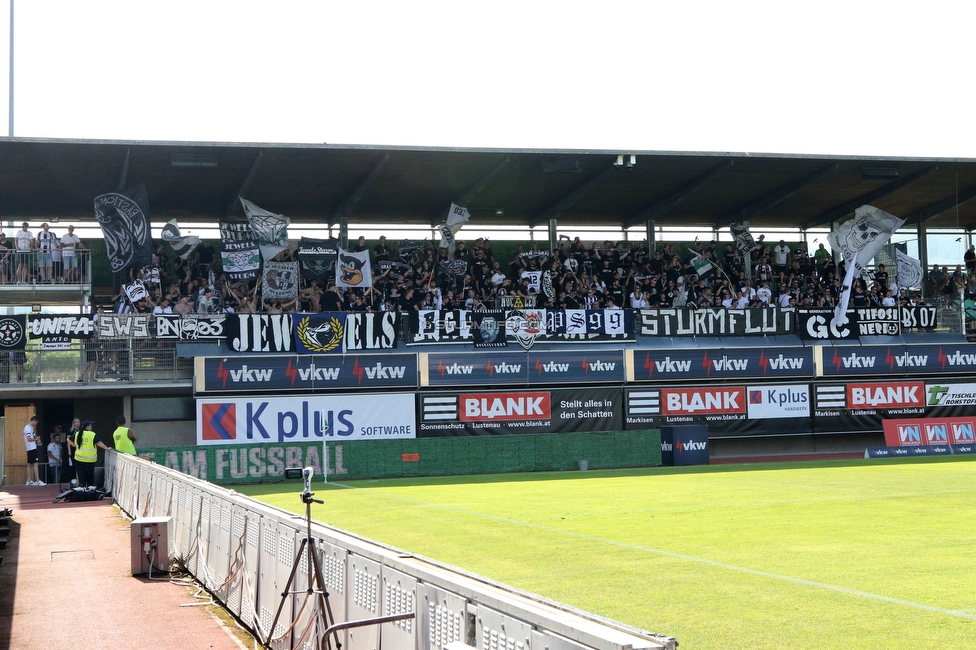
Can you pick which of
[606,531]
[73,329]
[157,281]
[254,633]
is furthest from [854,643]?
[157,281]

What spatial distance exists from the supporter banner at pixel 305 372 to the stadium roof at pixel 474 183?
6.73m

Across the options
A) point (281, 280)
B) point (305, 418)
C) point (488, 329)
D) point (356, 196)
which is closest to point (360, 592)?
point (305, 418)

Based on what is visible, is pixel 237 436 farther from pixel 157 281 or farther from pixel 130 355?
pixel 157 281

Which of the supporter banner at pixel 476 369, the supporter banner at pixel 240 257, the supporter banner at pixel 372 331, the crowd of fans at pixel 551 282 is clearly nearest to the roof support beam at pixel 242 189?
the supporter banner at pixel 240 257

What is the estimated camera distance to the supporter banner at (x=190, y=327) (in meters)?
32.0

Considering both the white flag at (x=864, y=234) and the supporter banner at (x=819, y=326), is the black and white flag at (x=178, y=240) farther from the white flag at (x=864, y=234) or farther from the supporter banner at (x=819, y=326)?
the white flag at (x=864, y=234)

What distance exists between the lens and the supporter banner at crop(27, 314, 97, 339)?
3075cm

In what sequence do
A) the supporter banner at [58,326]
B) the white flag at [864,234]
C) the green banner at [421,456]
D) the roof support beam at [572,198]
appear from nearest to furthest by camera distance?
the green banner at [421,456] < the supporter banner at [58,326] < the roof support beam at [572,198] < the white flag at [864,234]

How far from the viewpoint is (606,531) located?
632 inches

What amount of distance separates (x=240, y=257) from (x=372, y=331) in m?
5.92

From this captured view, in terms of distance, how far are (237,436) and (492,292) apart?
1095cm

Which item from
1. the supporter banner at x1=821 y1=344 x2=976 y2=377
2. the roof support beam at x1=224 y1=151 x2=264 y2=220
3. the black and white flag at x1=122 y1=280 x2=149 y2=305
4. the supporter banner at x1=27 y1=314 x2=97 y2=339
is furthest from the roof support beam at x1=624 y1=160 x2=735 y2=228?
the supporter banner at x1=27 y1=314 x2=97 y2=339

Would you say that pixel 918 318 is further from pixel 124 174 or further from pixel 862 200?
pixel 124 174

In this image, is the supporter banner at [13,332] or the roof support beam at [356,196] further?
the roof support beam at [356,196]
